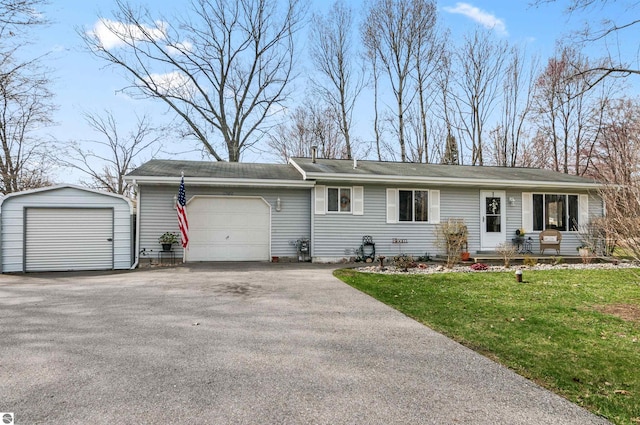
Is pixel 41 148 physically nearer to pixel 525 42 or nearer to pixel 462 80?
pixel 462 80

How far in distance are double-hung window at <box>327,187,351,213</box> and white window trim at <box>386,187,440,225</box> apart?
136 centimetres

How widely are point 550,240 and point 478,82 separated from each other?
14817mm

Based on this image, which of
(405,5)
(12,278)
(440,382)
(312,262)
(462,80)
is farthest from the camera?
(462,80)

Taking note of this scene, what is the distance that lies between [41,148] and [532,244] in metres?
22.1

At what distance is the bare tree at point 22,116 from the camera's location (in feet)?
37.2

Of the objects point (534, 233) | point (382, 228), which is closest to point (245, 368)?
point (382, 228)

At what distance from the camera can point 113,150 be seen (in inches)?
965

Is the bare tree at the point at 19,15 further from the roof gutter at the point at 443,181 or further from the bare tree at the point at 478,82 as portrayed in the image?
the bare tree at the point at 478,82

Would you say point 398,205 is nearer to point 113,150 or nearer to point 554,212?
point 554,212

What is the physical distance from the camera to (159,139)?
23.9 m

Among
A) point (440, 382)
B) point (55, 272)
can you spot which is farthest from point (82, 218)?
point (440, 382)

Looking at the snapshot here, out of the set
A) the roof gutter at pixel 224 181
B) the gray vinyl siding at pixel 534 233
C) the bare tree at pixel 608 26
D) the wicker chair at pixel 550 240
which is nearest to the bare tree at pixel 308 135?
the gray vinyl siding at pixel 534 233

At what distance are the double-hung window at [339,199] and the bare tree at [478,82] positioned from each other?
15.4m

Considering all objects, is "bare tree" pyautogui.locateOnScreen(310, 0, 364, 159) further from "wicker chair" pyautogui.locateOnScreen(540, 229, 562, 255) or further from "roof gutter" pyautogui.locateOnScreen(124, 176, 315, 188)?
"wicker chair" pyautogui.locateOnScreen(540, 229, 562, 255)
